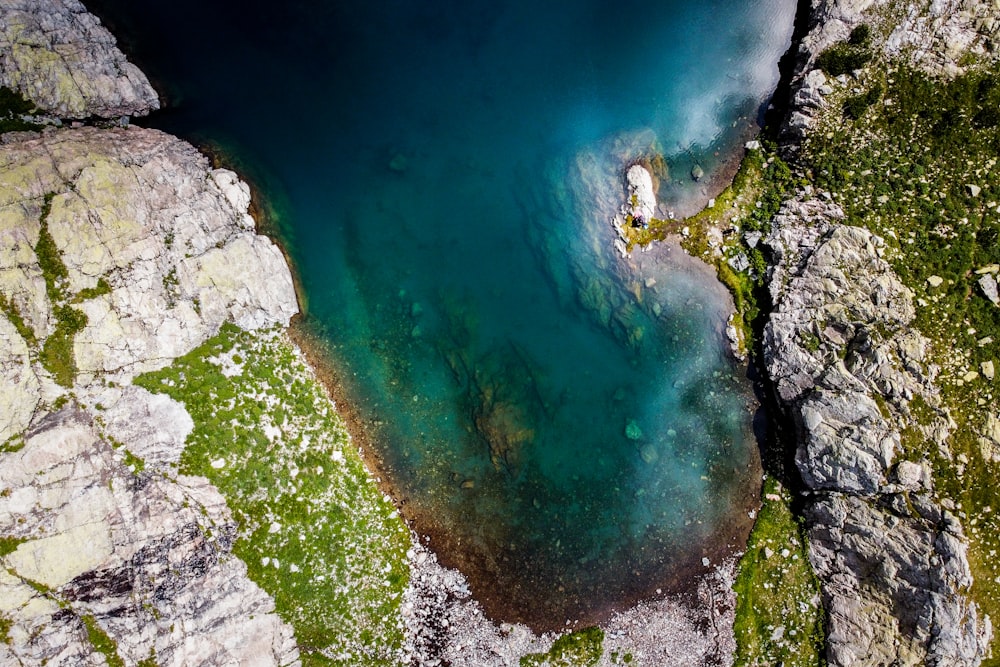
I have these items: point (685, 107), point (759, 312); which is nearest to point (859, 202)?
point (759, 312)

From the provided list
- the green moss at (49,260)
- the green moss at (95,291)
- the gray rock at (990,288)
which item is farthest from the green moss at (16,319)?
the gray rock at (990,288)

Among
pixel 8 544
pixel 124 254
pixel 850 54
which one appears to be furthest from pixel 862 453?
pixel 8 544

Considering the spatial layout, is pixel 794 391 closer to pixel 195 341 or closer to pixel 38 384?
pixel 195 341

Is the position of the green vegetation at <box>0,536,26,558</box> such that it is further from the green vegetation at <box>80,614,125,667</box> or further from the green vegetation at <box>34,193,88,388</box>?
the green vegetation at <box>34,193,88,388</box>

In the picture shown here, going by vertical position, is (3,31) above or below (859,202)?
above

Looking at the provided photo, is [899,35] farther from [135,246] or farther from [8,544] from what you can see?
[8,544]

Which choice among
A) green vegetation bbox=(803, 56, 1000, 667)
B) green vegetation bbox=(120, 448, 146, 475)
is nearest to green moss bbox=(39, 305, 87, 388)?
green vegetation bbox=(120, 448, 146, 475)

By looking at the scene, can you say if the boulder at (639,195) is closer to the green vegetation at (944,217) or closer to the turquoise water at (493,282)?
the turquoise water at (493,282)
